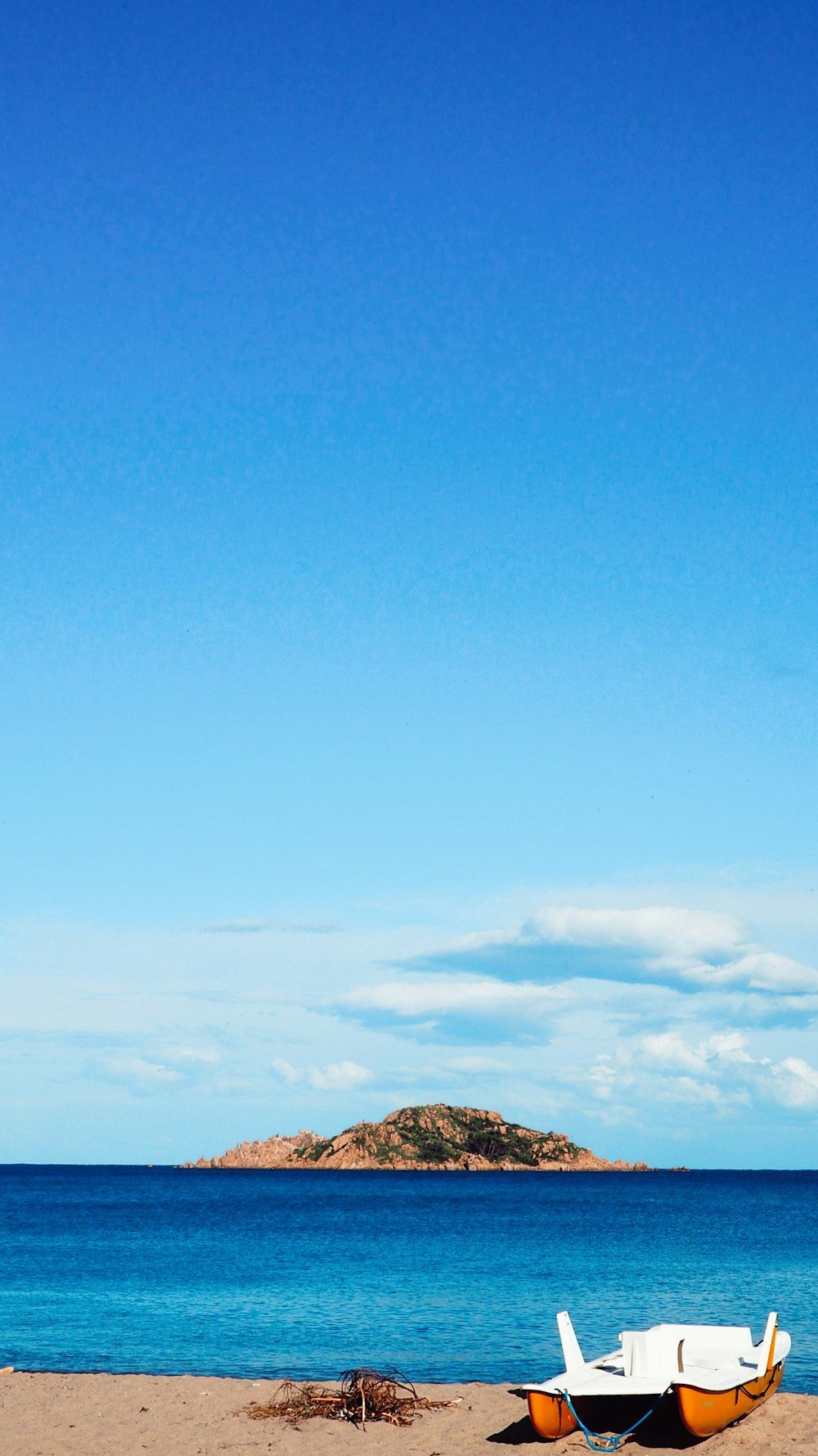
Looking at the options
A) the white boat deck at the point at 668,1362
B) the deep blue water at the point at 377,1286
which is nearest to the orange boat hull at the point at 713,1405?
the white boat deck at the point at 668,1362

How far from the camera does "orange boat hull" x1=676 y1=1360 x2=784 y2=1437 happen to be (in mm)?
21031

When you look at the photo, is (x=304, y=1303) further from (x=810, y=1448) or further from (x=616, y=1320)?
(x=810, y=1448)

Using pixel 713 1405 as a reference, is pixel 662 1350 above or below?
above

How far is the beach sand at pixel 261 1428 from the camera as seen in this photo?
21.6m

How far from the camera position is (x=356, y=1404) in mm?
24094

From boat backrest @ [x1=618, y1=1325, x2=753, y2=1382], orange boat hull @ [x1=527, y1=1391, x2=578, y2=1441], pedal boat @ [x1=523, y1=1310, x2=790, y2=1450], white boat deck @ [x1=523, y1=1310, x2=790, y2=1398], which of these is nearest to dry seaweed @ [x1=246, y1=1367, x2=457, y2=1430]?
orange boat hull @ [x1=527, y1=1391, x2=578, y2=1441]

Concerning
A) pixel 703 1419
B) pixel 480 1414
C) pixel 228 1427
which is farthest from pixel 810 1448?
pixel 228 1427

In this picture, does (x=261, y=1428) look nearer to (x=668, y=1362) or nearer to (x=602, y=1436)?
(x=602, y=1436)

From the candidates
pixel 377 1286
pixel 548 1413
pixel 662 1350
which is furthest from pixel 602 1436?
pixel 377 1286

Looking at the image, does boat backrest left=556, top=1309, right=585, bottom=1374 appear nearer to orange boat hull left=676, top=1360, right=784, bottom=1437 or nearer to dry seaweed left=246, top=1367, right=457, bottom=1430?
orange boat hull left=676, top=1360, right=784, bottom=1437

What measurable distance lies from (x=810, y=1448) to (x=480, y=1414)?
6335 mm

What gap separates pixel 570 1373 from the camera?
22188mm

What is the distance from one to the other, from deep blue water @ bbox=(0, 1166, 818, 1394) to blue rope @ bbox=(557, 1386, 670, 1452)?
754 centimetres

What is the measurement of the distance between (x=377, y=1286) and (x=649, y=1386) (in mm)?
29222
